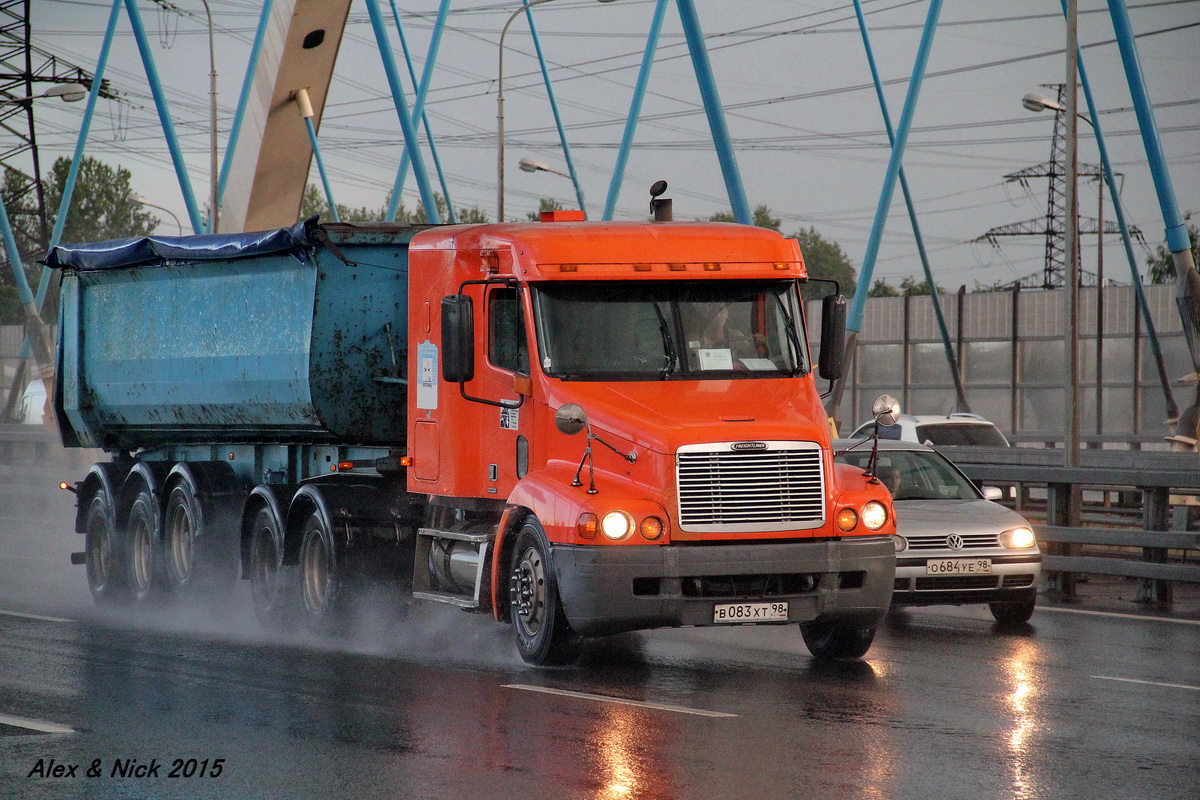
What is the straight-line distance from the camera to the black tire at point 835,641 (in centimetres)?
1105

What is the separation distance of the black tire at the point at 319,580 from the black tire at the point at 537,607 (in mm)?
2299

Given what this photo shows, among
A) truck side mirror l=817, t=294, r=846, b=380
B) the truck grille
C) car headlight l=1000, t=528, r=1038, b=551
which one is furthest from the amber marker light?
car headlight l=1000, t=528, r=1038, b=551

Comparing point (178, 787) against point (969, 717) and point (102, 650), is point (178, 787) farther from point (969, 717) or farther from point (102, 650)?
point (102, 650)

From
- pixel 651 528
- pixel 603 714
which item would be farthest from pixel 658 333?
pixel 603 714

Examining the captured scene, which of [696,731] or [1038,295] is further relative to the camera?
[1038,295]

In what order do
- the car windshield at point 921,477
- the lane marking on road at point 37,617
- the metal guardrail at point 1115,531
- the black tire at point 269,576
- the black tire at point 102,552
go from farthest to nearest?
the black tire at point 102,552, the metal guardrail at point 1115,531, the car windshield at point 921,477, the lane marking on road at point 37,617, the black tire at point 269,576

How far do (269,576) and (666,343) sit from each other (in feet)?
16.3

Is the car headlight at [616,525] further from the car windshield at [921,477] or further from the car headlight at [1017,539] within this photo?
the car windshield at [921,477]

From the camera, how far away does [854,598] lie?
10.3 m

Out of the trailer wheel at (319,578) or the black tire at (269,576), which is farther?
the black tire at (269,576)

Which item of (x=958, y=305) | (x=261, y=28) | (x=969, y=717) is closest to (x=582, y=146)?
(x=958, y=305)

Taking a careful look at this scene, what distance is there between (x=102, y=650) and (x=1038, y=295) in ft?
147

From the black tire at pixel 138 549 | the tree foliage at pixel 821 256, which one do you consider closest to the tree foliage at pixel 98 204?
the tree foliage at pixel 821 256

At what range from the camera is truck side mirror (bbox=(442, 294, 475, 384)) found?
424 inches
